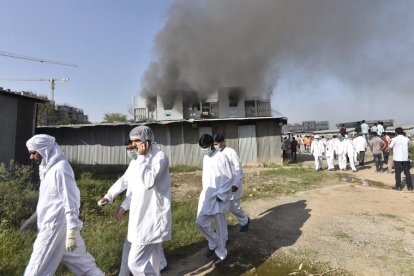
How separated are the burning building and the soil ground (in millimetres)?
19668

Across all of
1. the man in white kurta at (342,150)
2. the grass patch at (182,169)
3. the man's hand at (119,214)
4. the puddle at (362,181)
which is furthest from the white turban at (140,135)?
the grass patch at (182,169)

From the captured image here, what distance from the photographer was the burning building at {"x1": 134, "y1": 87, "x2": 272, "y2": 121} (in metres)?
27.3

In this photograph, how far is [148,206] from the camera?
312cm

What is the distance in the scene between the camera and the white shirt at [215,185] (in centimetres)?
427

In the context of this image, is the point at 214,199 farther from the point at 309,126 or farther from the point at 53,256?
the point at 309,126

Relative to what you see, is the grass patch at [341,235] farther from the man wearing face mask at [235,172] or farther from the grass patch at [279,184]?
the grass patch at [279,184]

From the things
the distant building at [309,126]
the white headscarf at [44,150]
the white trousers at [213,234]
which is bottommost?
the white trousers at [213,234]

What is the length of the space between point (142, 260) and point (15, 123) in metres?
9.41

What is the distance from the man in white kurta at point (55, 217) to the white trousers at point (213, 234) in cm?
150

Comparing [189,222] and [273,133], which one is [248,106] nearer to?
[273,133]

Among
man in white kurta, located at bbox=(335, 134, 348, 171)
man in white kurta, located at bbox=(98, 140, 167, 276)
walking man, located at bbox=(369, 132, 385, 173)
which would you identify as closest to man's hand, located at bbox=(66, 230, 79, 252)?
man in white kurta, located at bbox=(98, 140, 167, 276)

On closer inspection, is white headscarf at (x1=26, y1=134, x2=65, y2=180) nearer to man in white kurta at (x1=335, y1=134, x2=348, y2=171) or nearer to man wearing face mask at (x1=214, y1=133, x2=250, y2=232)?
man wearing face mask at (x1=214, y1=133, x2=250, y2=232)

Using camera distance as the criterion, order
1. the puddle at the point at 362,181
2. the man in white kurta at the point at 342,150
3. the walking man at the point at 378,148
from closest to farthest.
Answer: the puddle at the point at 362,181, the walking man at the point at 378,148, the man in white kurta at the point at 342,150

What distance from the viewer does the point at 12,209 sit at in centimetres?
557
